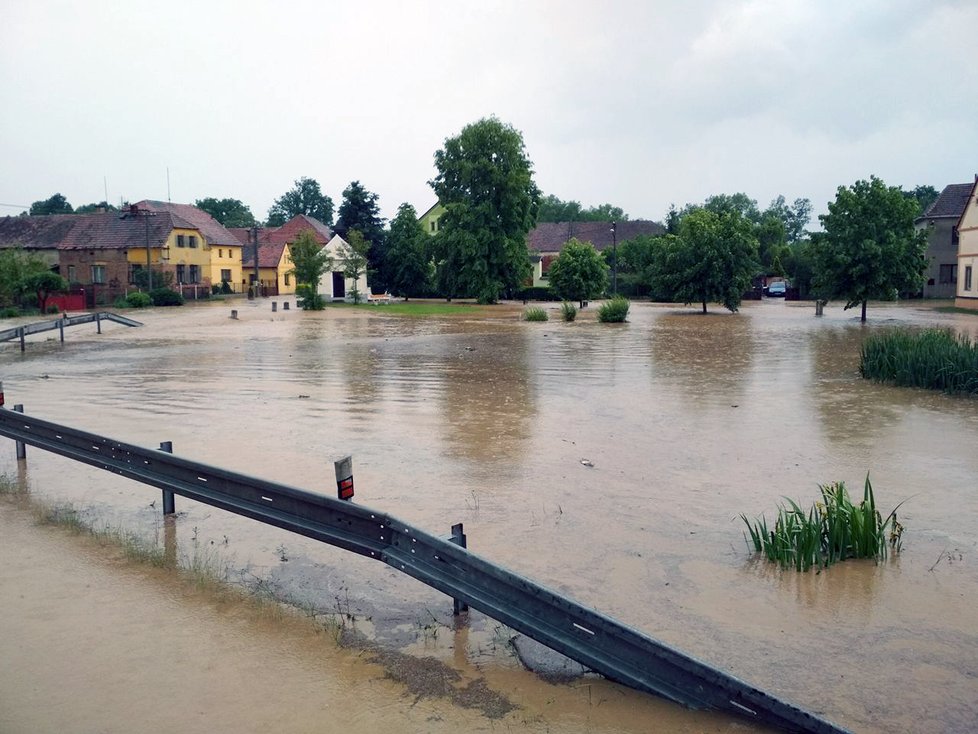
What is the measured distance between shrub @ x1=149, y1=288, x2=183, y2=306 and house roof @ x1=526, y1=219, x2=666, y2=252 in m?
44.3

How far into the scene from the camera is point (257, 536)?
768 cm

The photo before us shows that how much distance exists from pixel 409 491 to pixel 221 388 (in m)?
9.65

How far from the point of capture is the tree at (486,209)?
63.2m

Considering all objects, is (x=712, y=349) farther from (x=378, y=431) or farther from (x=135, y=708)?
(x=135, y=708)

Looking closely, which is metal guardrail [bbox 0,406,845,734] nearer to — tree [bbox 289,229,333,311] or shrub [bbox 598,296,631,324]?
shrub [bbox 598,296,631,324]

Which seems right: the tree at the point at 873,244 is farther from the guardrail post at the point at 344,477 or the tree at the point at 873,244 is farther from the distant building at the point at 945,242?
the guardrail post at the point at 344,477

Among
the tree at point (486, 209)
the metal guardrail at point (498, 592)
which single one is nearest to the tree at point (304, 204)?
the tree at point (486, 209)

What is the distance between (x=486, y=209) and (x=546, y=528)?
56.8 m

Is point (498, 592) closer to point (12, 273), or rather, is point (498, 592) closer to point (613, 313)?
point (613, 313)

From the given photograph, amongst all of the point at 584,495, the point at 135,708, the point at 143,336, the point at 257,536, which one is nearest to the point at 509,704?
the point at 135,708

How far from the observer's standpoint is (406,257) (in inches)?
2896

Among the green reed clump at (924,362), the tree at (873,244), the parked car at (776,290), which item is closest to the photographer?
the green reed clump at (924,362)

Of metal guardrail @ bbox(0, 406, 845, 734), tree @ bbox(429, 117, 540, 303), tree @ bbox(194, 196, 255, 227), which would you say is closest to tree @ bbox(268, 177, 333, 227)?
tree @ bbox(194, 196, 255, 227)

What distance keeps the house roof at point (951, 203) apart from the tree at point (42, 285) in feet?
209
